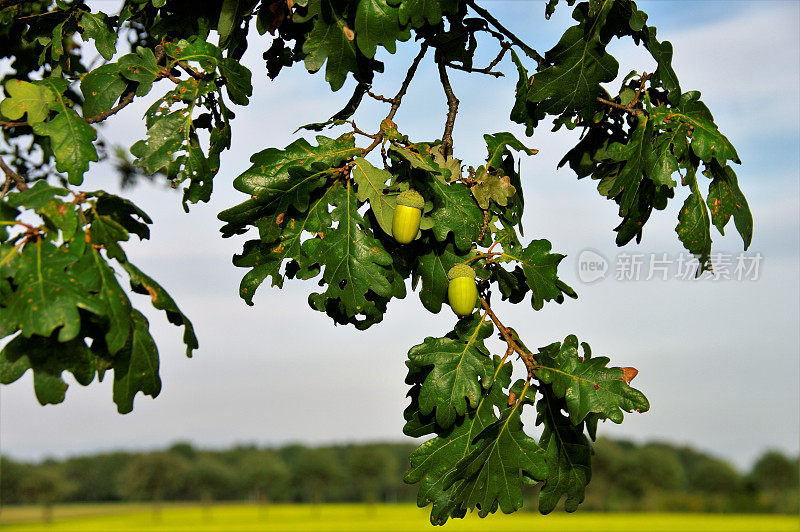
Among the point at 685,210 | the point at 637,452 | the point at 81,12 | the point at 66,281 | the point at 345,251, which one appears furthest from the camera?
the point at 637,452

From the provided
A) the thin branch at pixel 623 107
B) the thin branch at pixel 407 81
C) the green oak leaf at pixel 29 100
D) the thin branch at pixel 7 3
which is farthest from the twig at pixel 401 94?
the thin branch at pixel 7 3

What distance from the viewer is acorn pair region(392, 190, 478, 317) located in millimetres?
2691

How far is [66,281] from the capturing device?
7.16 feet

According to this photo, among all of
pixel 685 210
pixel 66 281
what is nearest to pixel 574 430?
pixel 685 210

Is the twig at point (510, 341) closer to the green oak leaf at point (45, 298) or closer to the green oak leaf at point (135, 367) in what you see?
the green oak leaf at point (135, 367)

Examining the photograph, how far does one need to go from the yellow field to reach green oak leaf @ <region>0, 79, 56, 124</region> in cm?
3806

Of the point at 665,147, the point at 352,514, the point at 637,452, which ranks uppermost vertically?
the point at 665,147

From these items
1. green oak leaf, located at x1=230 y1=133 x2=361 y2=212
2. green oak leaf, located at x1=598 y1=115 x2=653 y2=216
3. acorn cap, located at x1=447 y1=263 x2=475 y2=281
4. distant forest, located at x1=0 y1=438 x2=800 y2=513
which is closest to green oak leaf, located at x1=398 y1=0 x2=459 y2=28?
green oak leaf, located at x1=230 y1=133 x2=361 y2=212

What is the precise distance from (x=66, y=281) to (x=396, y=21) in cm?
146

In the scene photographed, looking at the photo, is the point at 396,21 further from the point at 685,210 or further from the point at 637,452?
the point at 637,452

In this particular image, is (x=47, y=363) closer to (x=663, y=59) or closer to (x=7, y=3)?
(x=7, y=3)

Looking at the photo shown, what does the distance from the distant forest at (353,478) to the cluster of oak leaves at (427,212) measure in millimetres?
54617

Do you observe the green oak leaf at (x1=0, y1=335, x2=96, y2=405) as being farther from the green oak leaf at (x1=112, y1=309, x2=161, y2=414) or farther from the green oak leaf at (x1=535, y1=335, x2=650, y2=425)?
the green oak leaf at (x1=535, y1=335, x2=650, y2=425)

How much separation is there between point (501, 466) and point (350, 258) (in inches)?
38.7
